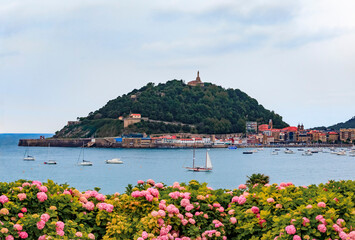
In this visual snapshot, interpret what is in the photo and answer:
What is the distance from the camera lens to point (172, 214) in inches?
264

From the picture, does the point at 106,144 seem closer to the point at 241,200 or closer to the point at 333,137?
the point at 333,137

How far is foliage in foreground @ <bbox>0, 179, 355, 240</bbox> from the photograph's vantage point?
6.12 m

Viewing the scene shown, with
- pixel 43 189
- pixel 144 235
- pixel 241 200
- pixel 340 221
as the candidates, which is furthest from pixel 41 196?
pixel 340 221

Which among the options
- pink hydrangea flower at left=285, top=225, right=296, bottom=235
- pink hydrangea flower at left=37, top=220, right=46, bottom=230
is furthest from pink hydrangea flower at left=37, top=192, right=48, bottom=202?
pink hydrangea flower at left=285, top=225, right=296, bottom=235

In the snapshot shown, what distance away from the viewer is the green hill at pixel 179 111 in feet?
460

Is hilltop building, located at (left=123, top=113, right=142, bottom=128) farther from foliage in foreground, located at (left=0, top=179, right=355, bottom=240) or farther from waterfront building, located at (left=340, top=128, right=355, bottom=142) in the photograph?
foliage in foreground, located at (left=0, top=179, right=355, bottom=240)

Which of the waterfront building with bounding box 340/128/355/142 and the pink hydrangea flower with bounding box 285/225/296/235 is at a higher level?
the waterfront building with bounding box 340/128/355/142

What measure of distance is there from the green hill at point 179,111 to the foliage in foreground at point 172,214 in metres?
126

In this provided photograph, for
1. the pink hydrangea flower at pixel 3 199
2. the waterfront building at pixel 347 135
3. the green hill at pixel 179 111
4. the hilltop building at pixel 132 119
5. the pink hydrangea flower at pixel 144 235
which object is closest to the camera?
the pink hydrangea flower at pixel 144 235

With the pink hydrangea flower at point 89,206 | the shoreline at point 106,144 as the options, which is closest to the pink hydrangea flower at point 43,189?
the pink hydrangea flower at point 89,206

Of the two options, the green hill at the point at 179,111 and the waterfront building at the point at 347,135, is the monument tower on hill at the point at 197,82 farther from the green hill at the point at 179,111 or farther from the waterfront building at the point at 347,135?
the waterfront building at the point at 347,135

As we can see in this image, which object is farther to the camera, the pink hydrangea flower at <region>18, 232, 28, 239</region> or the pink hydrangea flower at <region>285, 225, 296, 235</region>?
the pink hydrangea flower at <region>18, 232, 28, 239</region>

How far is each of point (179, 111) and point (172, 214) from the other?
143 m

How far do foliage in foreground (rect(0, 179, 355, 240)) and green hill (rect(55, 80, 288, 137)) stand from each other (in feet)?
415
